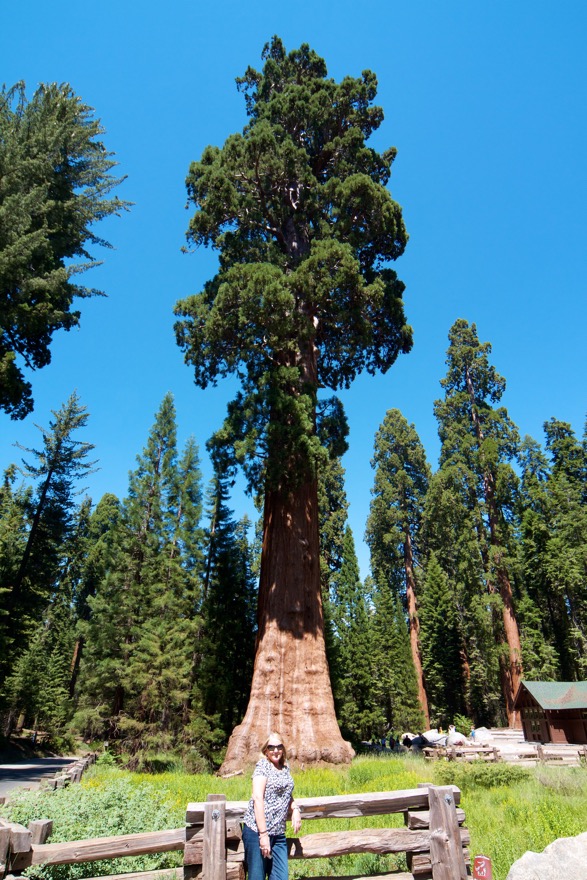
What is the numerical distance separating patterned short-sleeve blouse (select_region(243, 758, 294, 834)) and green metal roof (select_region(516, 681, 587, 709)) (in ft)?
64.2

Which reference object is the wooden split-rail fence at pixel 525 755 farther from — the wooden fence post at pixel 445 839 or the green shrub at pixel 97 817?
the wooden fence post at pixel 445 839

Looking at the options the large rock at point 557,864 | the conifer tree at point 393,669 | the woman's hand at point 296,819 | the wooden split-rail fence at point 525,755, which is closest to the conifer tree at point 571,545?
the conifer tree at point 393,669

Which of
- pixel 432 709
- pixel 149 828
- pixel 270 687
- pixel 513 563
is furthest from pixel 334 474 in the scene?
pixel 149 828

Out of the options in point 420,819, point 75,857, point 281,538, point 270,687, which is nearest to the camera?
point 75,857

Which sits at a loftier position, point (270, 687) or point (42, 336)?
point (42, 336)

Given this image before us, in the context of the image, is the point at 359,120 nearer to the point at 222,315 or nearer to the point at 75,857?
the point at 222,315

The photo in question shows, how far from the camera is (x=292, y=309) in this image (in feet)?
44.6

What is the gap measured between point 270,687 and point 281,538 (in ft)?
12.1

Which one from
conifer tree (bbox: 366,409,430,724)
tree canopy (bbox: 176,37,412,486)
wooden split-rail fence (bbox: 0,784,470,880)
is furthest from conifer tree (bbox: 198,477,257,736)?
conifer tree (bbox: 366,409,430,724)

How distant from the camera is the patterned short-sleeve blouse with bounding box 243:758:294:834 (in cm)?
389

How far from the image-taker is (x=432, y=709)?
113 ft

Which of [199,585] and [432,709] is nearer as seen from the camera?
[199,585]

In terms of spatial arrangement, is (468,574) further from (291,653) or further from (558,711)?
(291,653)

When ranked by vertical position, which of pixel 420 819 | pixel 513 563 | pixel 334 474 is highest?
pixel 334 474
